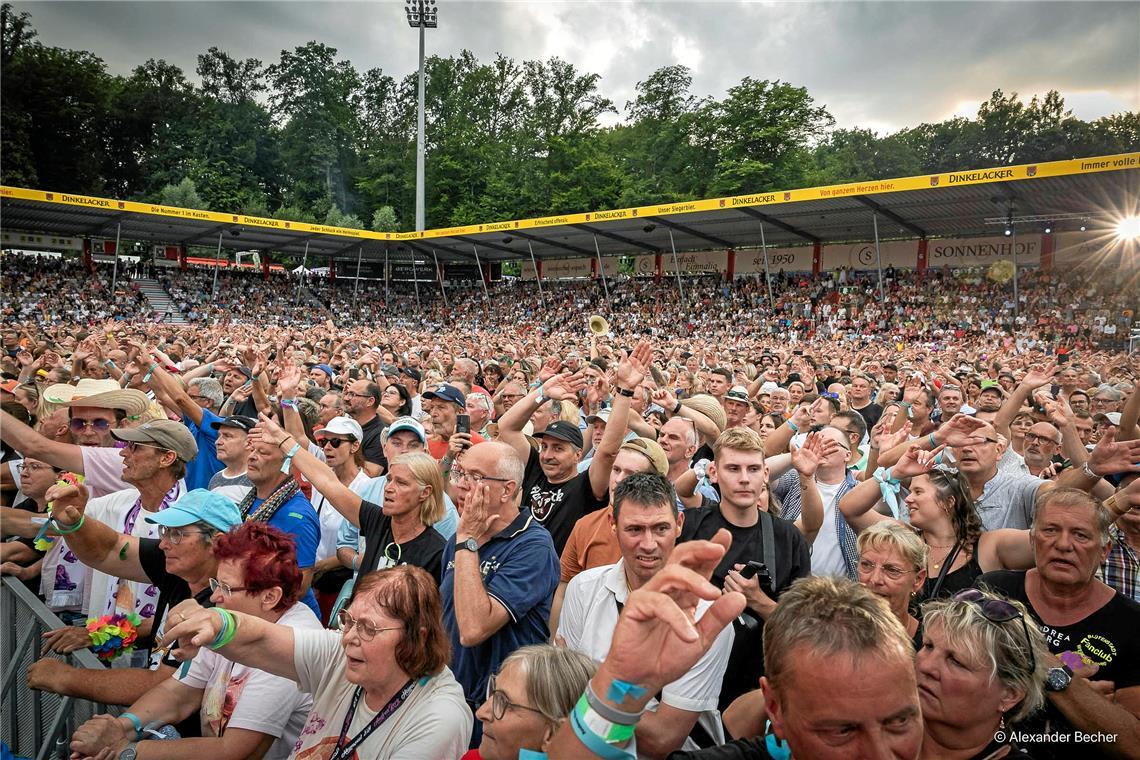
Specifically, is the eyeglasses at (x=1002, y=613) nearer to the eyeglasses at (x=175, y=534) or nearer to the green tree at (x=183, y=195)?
the eyeglasses at (x=175, y=534)

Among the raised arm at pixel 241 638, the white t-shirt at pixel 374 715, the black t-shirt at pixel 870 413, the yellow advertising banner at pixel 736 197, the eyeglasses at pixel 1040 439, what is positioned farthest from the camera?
the yellow advertising banner at pixel 736 197

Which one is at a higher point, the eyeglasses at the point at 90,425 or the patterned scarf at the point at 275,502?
the eyeglasses at the point at 90,425

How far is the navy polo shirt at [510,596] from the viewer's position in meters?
2.63

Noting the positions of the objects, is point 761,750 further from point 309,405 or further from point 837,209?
point 837,209

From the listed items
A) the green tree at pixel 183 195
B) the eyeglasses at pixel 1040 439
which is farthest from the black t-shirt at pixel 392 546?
the green tree at pixel 183 195

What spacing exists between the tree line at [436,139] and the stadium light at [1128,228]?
2442cm

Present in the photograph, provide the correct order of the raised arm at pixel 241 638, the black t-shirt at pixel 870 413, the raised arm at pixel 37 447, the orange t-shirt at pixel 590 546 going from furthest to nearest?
the black t-shirt at pixel 870 413, the raised arm at pixel 37 447, the orange t-shirt at pixel 590 546, the raised arm at pixel 241 638

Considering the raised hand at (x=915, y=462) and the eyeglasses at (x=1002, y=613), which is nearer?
the eyeglasses at (x=1002, y=613)

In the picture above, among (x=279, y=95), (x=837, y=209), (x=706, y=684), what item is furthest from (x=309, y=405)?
(x=279, y=95)

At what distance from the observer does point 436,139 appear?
2370 inches

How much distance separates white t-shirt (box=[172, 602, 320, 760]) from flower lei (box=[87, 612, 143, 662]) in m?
0.52

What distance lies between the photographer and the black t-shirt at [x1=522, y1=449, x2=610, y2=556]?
3830mm

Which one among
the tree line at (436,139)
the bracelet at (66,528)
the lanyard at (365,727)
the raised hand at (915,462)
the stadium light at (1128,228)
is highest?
the tree line at (436,139)

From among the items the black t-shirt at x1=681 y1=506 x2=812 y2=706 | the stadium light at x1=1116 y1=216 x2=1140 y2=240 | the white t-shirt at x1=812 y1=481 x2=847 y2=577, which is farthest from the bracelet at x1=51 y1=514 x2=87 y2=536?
the stadium light at x1=1116 y1=216 x2=1140 y2=240
